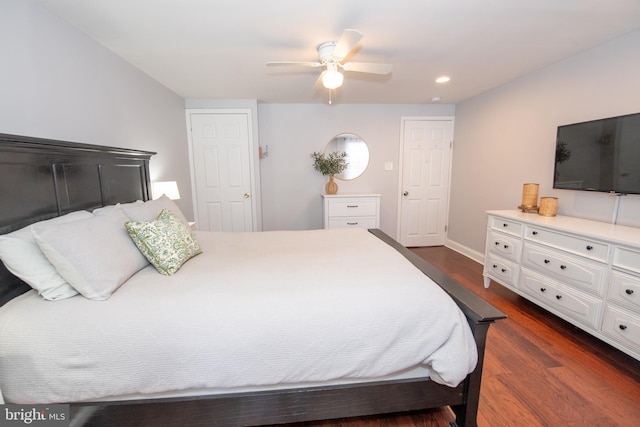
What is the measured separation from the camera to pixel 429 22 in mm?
1826

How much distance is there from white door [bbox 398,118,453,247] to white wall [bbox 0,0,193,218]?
137 inches

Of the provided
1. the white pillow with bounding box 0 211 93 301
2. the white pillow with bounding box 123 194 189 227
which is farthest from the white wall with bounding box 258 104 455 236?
the white pillow with bounding box 0 211 93 301

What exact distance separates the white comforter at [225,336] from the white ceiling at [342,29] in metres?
1.66

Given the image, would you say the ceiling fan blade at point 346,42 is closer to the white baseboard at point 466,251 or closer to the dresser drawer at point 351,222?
the dresser drawer at point 351,222

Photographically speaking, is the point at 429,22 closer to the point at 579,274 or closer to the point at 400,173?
the point at 579,274

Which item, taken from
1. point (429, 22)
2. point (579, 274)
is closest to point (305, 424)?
point (579, 274)

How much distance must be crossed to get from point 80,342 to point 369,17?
2325 millimetres

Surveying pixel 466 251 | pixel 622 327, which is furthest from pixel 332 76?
pixel 466 251

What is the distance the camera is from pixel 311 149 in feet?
13.6

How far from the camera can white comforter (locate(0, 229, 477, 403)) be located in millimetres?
1064

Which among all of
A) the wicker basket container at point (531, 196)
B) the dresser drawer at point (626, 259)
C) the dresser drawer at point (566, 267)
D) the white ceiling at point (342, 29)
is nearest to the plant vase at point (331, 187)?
the white ceiling at point (342, 29)

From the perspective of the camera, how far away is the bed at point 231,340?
1076mm

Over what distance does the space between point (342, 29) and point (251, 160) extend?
7.53ft

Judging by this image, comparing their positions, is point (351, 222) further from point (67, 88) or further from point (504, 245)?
point (67, 88)
